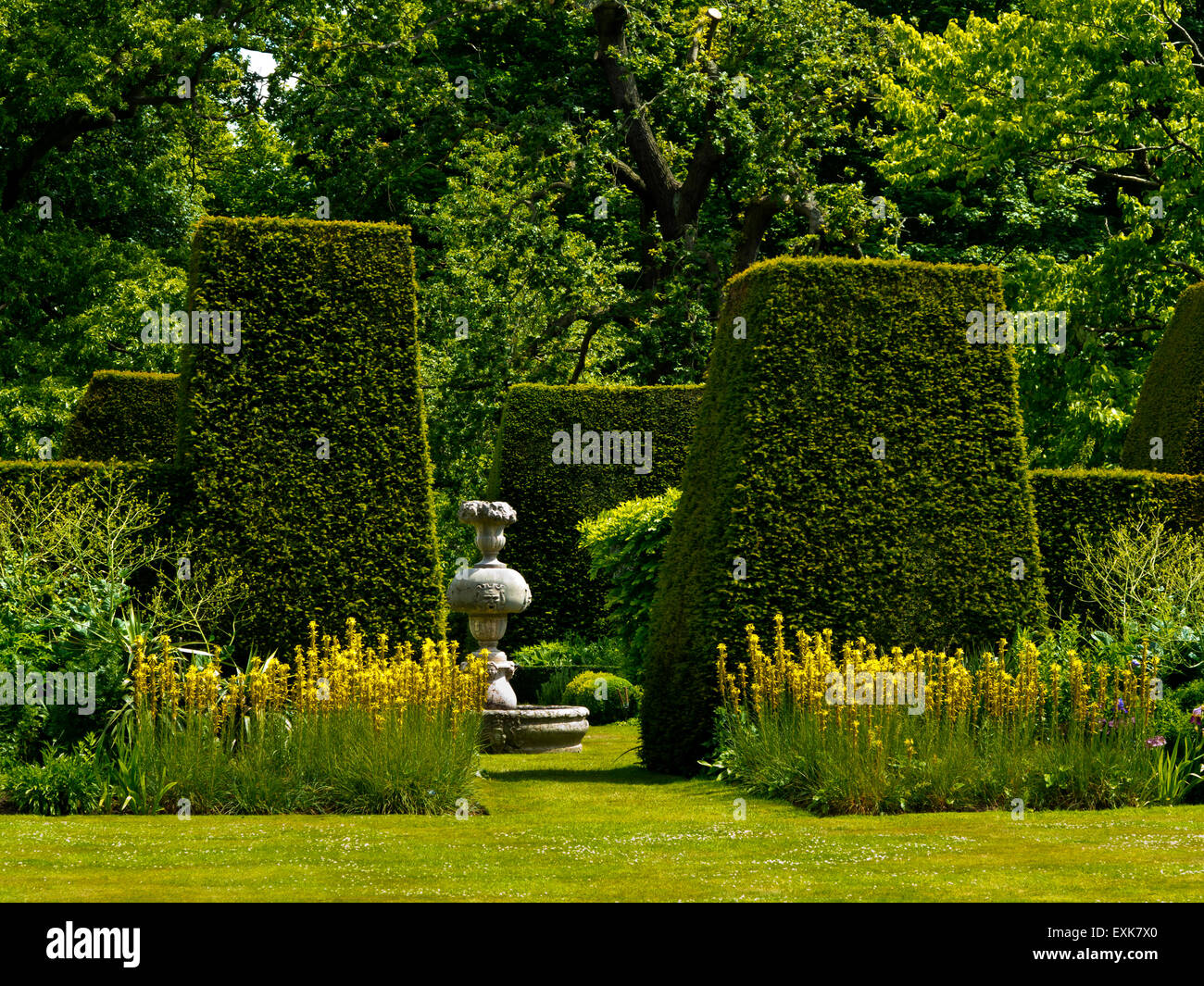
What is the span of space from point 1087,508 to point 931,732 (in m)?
4.56

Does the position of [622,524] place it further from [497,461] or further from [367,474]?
[367,474]

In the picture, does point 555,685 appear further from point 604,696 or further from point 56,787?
point 56,787

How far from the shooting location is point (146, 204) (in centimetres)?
2741

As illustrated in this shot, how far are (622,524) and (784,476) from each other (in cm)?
527

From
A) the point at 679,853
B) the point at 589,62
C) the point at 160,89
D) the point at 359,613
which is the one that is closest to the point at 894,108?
the point at 589,62

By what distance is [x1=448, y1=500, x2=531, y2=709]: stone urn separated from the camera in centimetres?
1457

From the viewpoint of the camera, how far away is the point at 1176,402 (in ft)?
52.0

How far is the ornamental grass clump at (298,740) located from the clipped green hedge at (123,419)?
9120 mm

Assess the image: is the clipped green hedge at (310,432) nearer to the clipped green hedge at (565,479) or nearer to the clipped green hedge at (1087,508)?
the clipped green hedge at (1087,508)

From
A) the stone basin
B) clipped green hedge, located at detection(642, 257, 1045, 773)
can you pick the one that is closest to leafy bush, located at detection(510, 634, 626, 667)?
the stone basin

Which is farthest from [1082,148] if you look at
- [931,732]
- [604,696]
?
[931,732]

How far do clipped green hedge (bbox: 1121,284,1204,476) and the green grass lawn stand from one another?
23.5 feet

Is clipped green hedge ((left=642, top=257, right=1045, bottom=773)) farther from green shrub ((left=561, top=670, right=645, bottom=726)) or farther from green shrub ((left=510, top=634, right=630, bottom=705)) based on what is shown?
green shrub ((left=510, top=634, right=630, bottom=705))

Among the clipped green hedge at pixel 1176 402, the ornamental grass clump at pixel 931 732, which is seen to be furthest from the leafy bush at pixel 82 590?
the clipped green hedge at pixel 1176 402
